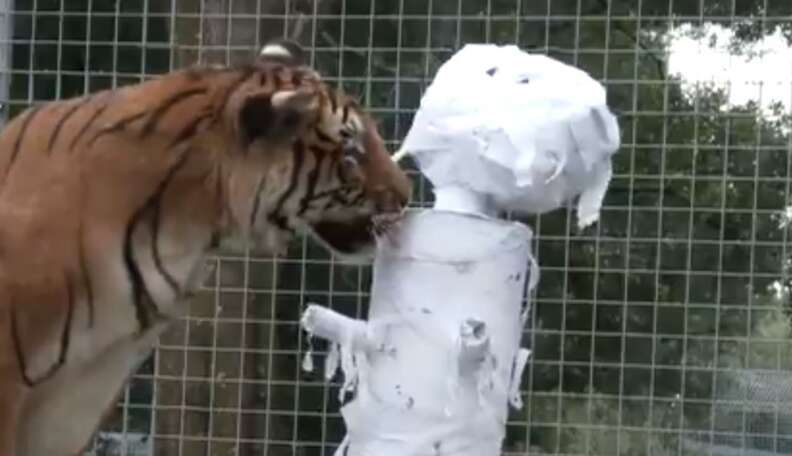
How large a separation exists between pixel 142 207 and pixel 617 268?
70.5 inches

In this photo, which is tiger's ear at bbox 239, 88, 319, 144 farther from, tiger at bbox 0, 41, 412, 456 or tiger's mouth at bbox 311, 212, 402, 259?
tiger's mouth at bbox 311, 212, 402, 259

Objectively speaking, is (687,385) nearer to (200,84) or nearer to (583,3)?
(583,3)

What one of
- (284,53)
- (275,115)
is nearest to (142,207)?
(275,115)

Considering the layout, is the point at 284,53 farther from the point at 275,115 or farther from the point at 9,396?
the point at 9,396

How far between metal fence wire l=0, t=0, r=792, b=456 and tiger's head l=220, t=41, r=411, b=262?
1.49 m

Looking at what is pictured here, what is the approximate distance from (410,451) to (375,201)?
29 cm

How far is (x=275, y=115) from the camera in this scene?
6.36 feet

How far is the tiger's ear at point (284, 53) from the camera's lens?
215 cm

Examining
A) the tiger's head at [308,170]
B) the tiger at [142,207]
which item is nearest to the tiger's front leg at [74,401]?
the tiger at [142,207]

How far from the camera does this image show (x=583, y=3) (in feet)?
11.9

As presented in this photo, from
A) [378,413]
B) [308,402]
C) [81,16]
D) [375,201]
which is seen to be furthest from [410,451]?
[81,16]

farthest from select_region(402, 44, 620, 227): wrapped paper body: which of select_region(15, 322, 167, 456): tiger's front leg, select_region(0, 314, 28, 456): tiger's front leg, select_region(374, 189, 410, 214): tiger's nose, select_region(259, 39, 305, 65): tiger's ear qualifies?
select_region(0, 314, 28, 456): tiger's front leg

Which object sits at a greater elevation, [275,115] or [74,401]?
[275,115]

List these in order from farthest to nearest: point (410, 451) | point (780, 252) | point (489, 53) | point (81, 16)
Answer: point (81, 16) → point (780, 252) → point (489, 53) → point (410, 451)
